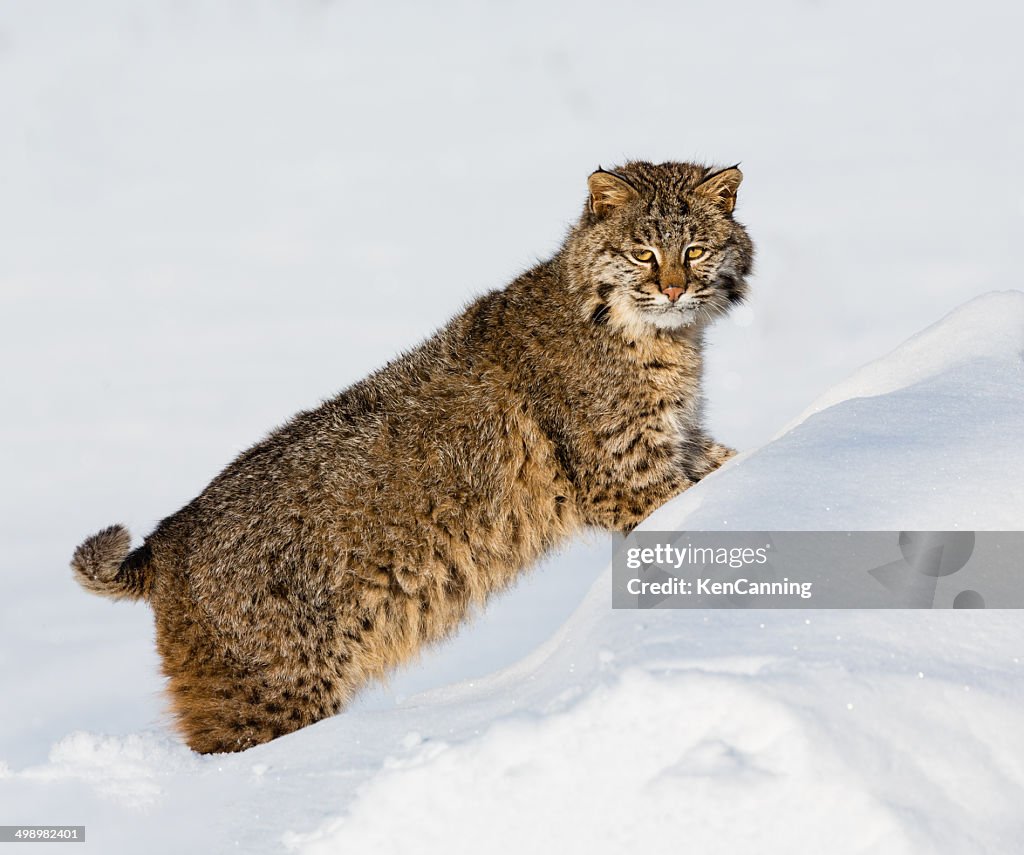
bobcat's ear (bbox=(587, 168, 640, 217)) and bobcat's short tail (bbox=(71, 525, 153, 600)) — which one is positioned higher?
bobcat's ear (bbox=(587, 168, 640, 217))

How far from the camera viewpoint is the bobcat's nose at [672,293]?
346 inches

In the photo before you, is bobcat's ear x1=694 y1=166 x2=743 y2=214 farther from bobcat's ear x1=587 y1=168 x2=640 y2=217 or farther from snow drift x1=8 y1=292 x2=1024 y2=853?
snow drift x1=8 y1=292 x2=1024 y2=853

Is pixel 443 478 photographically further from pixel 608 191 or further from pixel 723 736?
pixel 723 736

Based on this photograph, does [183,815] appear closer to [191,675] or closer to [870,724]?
[191,675]

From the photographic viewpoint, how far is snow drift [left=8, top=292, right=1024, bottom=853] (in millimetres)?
4535

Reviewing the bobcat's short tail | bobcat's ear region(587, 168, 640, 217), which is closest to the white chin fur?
bobcat's ear region(587, 168, 640, 217)

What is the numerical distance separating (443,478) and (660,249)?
2.34 meters

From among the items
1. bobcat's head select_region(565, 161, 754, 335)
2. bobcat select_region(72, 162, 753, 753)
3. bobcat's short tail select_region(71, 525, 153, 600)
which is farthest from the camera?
bobcat's head select_region(565, 161, 754, 335)

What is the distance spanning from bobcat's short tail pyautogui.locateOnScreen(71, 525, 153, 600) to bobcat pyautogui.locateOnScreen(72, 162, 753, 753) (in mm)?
15

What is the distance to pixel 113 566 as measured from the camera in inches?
334

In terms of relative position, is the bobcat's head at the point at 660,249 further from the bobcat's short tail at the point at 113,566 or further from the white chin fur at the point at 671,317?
the bobcat's short tail at the point at 113,566

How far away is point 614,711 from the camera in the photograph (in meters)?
4.95

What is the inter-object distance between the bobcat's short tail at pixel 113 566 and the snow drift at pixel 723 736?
6.35ft

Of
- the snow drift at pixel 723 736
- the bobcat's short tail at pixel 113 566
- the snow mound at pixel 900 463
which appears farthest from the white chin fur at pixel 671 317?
the bobcat's short tail at pixel 113 566
